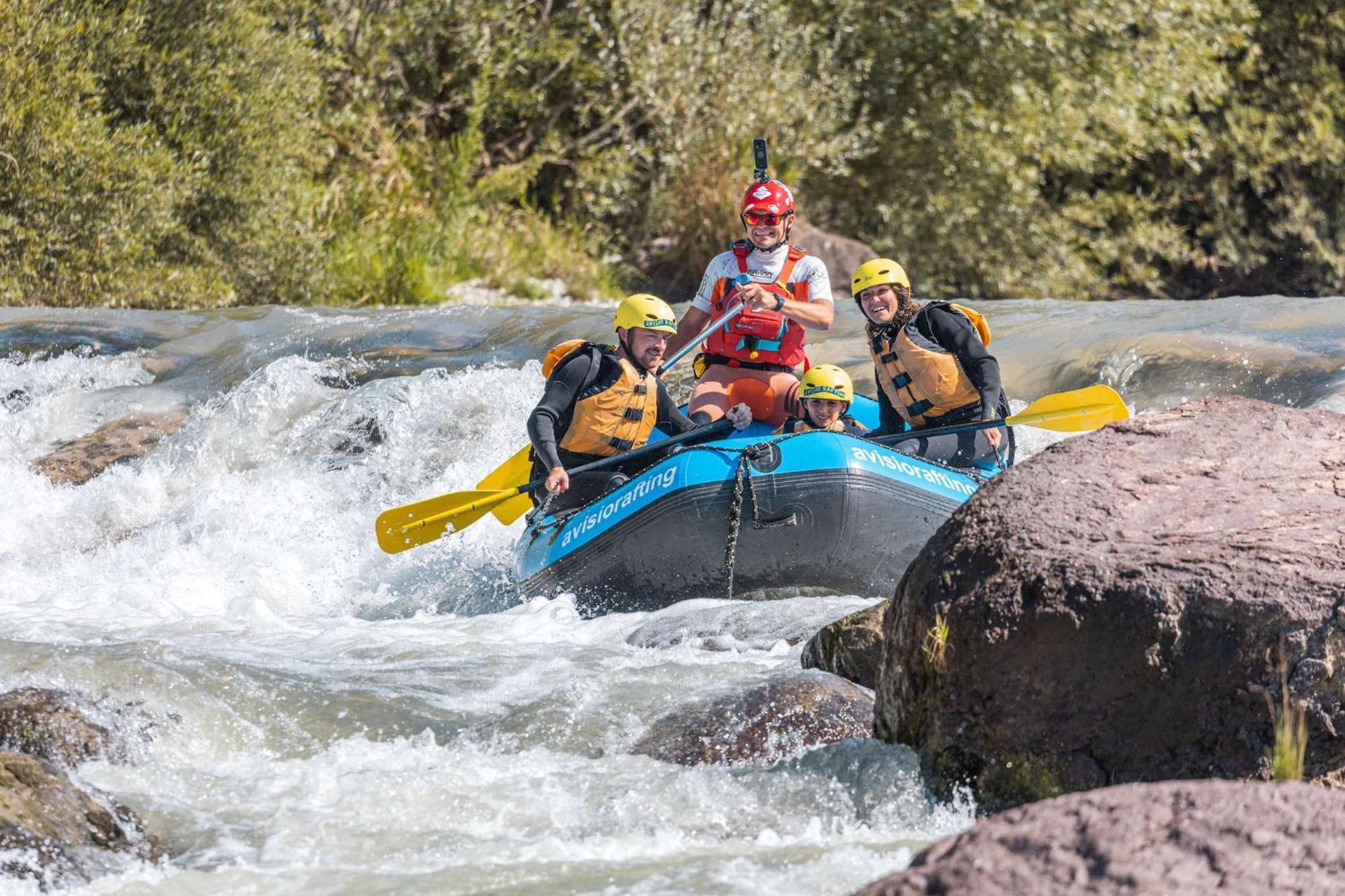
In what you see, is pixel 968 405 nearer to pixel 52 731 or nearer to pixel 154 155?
pixel 52 731

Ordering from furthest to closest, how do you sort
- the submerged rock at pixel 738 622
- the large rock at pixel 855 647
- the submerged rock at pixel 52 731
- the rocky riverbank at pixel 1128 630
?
the submerged rock at pixel 738 622 → the large rock at pixel 855 647 → the submerged rock at pixel 52 731 → the rocky riverbank at pixel 1128 630

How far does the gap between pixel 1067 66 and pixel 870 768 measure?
1444 cm

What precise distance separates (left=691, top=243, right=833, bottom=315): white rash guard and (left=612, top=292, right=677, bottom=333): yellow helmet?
0.64 metres

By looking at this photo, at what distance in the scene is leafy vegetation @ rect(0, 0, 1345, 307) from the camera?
40.0 ft

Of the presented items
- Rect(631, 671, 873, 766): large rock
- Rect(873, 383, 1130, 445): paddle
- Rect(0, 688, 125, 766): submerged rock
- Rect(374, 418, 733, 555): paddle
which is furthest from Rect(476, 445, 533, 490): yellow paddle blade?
Rect(0, 688, 125, 766): submerged rock

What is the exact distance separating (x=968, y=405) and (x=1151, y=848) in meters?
4.63

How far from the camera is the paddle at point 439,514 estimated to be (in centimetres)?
692

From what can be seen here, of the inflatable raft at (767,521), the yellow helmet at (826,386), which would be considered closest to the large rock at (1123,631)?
the inflatable raft at (767,521)

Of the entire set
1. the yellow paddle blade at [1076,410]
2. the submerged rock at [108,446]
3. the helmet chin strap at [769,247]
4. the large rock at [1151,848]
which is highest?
the helmet chin strap at [769,247]

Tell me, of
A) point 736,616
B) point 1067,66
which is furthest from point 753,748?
point 1067,66

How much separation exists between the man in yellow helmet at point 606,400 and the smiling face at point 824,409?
259 millimetres

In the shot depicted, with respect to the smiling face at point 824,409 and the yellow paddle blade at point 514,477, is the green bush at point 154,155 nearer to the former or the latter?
the yellow paddle blade at point 514,477

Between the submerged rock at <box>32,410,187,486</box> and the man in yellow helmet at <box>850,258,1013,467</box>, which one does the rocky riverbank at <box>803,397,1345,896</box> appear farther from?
the submerged rock at <box>32,410,187,486</box>

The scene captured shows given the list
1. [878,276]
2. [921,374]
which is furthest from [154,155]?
[921,374]
